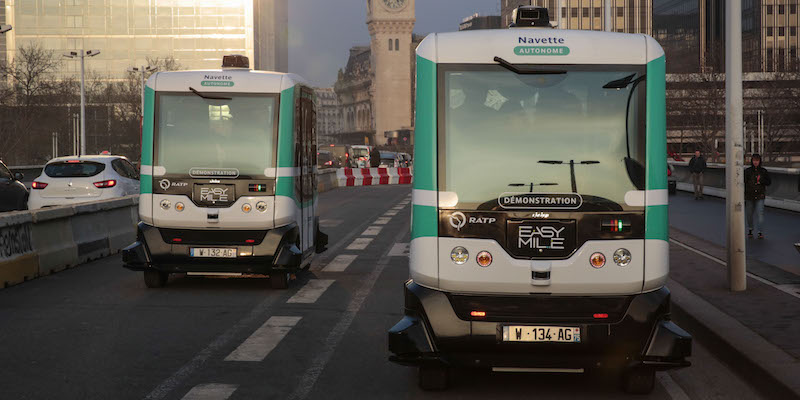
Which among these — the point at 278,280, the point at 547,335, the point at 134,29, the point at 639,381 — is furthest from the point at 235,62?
the point at 134,29

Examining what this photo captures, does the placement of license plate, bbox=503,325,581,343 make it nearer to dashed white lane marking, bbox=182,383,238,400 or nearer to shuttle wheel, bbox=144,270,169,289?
dashed white lane marking, bbox=182,383,238,400

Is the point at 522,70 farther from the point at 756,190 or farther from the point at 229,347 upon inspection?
the point at 756,190

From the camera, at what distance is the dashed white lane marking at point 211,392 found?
6582 mm

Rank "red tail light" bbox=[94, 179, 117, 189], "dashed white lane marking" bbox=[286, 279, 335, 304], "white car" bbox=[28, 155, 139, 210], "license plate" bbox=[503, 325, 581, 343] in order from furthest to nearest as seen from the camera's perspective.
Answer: "red tail light" bbox=[94, 179, 117, 189] < "white car" bbox=[28, 155, 139, 210] < "dashed white lane marking" bbox=[286, 279, 335, 304] < "license plate" bbox=[503, 325, 581, 343]

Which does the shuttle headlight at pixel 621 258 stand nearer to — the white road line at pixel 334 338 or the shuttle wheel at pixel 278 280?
the white road line at pixel 334 338

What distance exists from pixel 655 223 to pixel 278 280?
6.20 meters

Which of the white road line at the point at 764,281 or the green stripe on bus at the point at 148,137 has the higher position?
the green stripe on bus at the point at 148,137

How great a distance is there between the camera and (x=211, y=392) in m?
6.73

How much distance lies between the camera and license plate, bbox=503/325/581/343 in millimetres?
6512

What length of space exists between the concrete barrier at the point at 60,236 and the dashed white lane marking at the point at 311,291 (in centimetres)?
339

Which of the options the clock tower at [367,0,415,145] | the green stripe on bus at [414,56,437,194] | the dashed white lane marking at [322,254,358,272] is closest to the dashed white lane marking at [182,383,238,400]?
the green stripe on bus at [414,56,437,194]

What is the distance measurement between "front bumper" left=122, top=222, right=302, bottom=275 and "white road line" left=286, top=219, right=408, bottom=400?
988 millimetres

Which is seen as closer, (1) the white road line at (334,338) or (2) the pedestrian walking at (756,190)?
(1) the white road line at (334,338)

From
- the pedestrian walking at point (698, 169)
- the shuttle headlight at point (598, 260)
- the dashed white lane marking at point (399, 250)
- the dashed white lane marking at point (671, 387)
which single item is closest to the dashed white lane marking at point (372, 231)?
the dashed white lane marking at point (399, 250)
